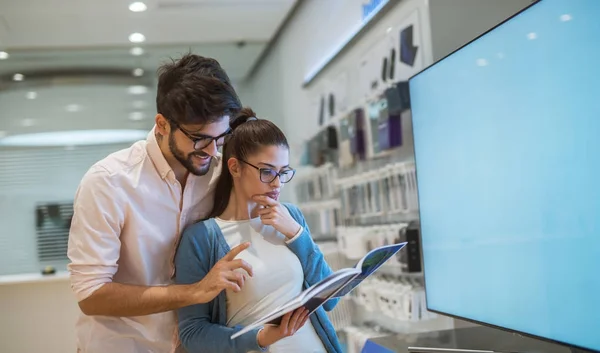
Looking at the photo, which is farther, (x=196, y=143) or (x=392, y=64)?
(x=392, y=64)

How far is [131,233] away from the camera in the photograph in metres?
1.74

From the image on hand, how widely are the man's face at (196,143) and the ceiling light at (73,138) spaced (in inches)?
166

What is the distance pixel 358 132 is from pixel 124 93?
3053mm

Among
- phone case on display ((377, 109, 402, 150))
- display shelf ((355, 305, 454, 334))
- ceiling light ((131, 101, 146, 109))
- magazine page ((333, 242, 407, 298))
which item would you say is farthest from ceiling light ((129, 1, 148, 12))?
magazine page ((333, 242, 407, 298))

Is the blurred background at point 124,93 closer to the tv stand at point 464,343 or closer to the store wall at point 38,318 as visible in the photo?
the store wall at point 38,318

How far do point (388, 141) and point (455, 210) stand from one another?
939 millimetres

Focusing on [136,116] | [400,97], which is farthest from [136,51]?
[400,97]

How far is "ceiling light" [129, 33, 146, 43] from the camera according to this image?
212 inches

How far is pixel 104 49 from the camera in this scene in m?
5.62

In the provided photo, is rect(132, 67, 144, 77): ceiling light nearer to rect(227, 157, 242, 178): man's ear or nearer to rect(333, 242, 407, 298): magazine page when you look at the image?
rect(227, 157, 242, 178): man's ear

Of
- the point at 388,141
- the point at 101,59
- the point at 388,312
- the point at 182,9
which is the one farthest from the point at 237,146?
the point at 101,59

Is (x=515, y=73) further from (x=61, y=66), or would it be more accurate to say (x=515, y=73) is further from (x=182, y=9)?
(x=61, y=66)

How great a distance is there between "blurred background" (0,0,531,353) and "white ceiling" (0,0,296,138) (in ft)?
0.04

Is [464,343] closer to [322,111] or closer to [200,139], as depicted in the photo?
[200,139]
